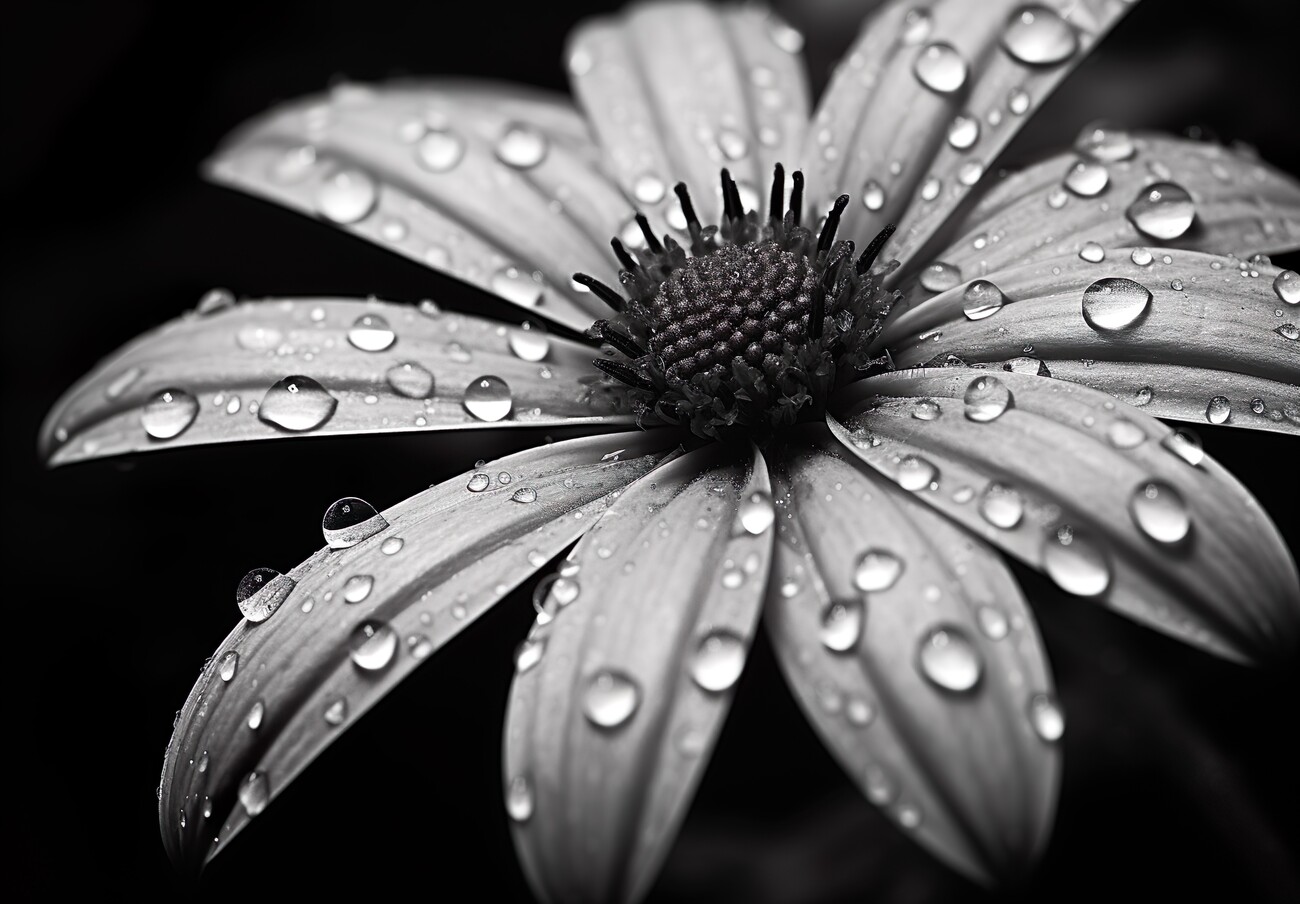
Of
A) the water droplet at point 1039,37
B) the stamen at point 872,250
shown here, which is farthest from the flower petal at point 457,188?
the water droplet at point 1039,37

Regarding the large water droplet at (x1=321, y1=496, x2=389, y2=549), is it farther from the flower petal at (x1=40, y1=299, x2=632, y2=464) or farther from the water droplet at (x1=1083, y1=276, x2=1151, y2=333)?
the water droplet at (x1=1083, y1=276, x2=1151, y2=333)

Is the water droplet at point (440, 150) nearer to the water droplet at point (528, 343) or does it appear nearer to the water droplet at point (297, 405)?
the water droplet at point (528, 343)

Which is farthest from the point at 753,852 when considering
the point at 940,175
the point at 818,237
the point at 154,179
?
the point at 154,179

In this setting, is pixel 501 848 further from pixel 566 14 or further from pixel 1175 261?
pixel 566 14

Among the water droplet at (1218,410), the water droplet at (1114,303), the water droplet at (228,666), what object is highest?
the water droplet at (1114,303)

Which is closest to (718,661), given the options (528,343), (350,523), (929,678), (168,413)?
(929,678)

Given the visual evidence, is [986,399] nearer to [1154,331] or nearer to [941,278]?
[1154,331]

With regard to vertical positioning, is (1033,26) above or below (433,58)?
below
